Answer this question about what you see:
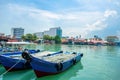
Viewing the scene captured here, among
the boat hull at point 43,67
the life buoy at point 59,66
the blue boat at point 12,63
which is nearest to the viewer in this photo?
the boat hull at point 43,67

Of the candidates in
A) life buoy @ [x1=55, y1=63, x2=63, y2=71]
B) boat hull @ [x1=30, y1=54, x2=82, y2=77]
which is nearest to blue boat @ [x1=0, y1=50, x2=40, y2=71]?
boat hull @ [x1=30, y1=54, x2=82, y2=77]

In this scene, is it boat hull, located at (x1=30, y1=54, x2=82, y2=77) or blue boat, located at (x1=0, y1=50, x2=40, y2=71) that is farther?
blue boat, located at (x1=0, y1=50, x2=40, y2=71)

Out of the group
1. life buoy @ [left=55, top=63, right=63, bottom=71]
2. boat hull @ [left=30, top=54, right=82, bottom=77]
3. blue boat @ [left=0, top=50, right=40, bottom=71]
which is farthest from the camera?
blue boat @ [left=0, top=50, right=40, bottom=71]

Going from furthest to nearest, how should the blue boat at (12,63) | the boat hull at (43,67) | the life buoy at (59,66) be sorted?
the blue boat at (12,63) → the life buoy at (59,66) → the boat hull at (43,67)

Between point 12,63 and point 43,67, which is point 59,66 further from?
point 12,63

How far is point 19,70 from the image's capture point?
18641 mm

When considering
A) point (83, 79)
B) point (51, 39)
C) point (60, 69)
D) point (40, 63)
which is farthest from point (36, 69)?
point (51, 39)

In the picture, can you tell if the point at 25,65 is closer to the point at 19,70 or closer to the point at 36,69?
the point at 19,70

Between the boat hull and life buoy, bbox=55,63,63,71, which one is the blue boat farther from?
life buoy, bbox=55,63,63,71

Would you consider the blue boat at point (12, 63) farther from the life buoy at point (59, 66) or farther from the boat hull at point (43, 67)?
the life buoy at point (59, 66)

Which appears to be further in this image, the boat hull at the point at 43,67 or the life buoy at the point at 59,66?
the life buoy at the point at 59,66

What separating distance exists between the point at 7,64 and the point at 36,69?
3.53 m

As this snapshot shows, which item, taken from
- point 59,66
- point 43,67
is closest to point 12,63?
point 43,67

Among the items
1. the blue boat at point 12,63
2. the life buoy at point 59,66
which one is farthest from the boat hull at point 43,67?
the blue boat at point 12,63
